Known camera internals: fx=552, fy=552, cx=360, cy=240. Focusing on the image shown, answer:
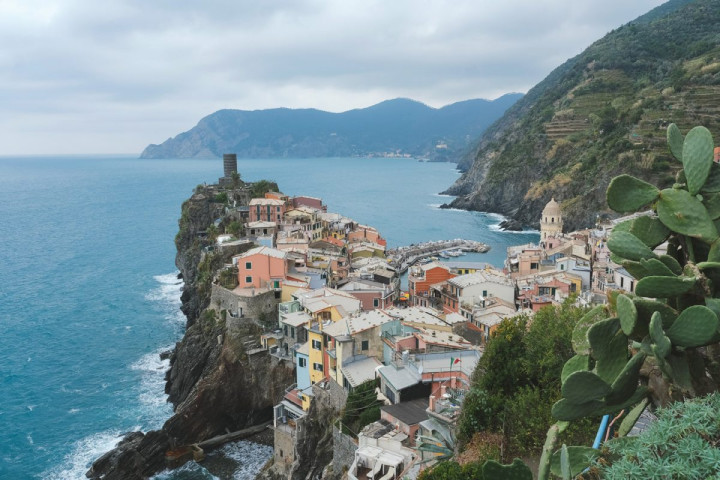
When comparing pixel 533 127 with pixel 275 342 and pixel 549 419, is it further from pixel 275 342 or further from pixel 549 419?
pixel 549 419

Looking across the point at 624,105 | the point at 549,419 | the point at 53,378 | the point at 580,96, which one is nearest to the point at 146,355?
the point at 53,378

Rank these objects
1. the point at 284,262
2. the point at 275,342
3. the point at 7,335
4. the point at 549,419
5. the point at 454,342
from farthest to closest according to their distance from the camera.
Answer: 1. the point at 7,335
2. the point at 284,262
3. the point at 275,342
4. the point at 454,342
5. the point at 549,419

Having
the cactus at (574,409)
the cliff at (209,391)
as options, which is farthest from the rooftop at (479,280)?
the cactus at (574,409)

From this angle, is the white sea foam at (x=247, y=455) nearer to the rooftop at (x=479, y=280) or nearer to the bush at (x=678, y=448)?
the rooftop at (x=479, y=280)

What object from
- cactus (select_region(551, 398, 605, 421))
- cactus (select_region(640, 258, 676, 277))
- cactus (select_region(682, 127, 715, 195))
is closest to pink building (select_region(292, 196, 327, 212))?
cactus (select_region(682, 127, 715, 195))

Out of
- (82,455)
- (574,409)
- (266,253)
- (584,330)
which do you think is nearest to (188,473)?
(82,455)

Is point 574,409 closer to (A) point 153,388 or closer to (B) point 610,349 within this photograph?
(B) point 610,349
